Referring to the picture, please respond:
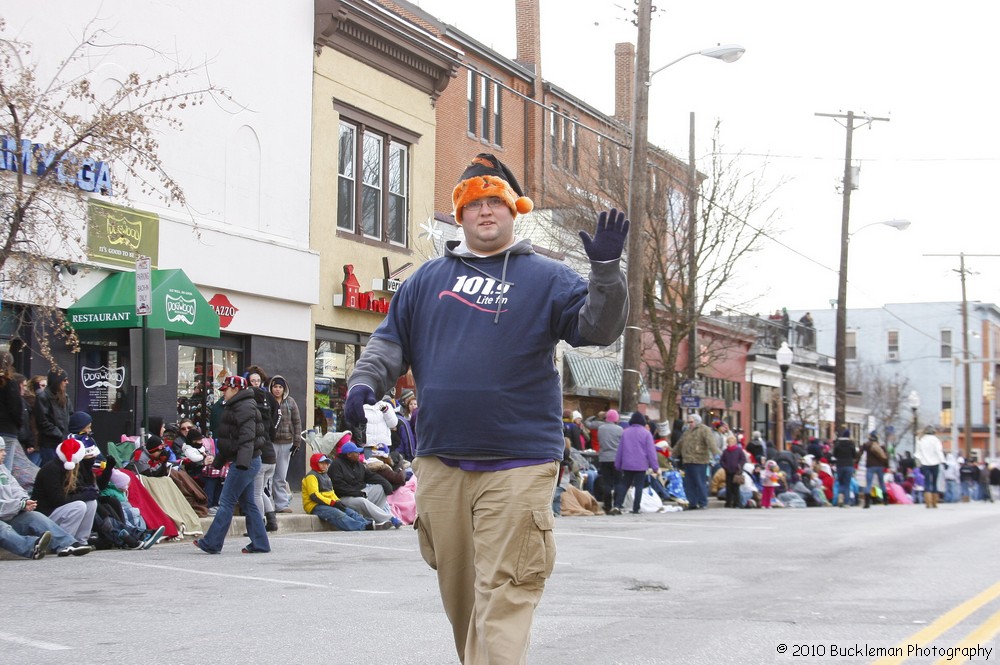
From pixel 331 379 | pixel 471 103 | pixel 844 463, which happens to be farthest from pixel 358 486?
pixel 471 103

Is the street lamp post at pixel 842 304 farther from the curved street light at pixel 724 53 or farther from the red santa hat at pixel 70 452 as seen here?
the red santa hat at pixel 70 452

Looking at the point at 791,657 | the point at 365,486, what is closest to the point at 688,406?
the point at 365,486

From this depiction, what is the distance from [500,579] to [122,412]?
43.8 ft

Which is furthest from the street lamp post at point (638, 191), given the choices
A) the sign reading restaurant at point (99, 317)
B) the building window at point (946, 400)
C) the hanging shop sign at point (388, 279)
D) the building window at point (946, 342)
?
the building window at point (946, 342)

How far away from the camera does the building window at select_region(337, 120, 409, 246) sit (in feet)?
76.4

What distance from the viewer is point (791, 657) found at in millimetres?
6602

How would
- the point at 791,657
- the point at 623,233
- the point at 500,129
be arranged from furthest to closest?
1. the point at 500,129
2. the point at 791,657
3. the point at 623,233

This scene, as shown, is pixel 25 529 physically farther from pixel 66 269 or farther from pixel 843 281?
pixel 843 281

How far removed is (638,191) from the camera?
72.7 feet

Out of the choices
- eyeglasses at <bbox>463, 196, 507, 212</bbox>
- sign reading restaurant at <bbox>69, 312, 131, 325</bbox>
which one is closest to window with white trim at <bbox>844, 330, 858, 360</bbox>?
sign reading restaurant at <bbox>69, 312, 131, 325</bbox>

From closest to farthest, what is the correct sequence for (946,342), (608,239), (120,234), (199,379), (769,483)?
1. (608,239)
2. (120,234)
3. (199,379)
4. (769,483)
5. (946,342)

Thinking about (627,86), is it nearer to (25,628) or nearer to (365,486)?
(365,486)

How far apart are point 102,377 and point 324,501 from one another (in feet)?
14.7

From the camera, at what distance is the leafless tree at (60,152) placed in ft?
41.4
